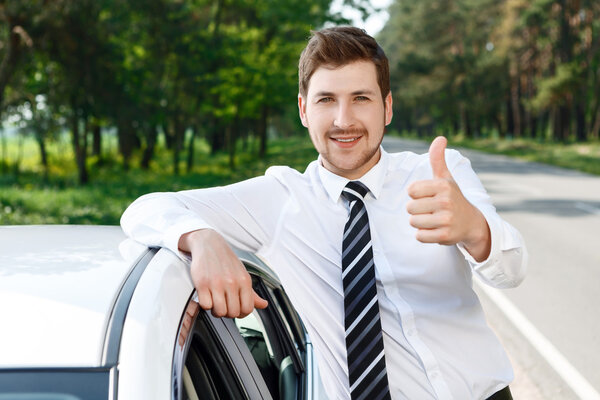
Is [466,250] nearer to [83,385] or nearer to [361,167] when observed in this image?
[361,167]

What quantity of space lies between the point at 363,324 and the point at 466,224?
18.2 inches

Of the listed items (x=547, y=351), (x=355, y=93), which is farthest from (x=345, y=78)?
(x=547, y=351)

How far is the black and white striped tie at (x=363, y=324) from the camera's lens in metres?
2.04

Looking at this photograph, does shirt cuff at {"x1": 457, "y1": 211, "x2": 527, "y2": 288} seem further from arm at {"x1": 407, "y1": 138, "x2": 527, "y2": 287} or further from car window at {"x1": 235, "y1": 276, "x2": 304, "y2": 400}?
car window at {"x1": 235, "y1": 276, "x2": 304, "y2": 400}

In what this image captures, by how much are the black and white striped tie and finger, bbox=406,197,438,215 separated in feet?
1.28

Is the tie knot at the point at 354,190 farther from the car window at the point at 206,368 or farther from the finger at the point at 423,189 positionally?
the car window at the point at 206,368

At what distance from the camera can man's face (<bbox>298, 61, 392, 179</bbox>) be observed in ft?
7.41

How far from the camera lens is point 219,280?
5.87ft

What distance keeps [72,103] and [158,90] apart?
175 inches

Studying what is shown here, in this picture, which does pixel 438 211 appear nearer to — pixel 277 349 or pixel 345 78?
pixel 345 78

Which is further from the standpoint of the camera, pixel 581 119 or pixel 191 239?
pixel 581 119

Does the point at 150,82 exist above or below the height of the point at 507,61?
below

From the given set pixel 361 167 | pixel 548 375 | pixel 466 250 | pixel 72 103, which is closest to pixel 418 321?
pixel 466 250

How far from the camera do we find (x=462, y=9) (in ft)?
199
